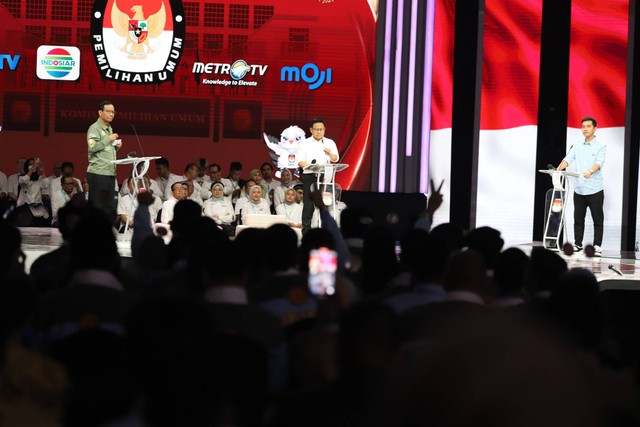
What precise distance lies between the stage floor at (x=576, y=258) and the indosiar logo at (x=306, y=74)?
3.27 metres

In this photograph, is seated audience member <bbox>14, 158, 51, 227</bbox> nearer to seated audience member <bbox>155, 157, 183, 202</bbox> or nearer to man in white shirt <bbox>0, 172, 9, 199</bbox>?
man in white shirt <bbox>0, 172, 9, 199</bbox>

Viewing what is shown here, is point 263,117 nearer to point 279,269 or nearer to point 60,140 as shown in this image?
point 60,140

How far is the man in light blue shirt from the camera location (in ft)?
27.6

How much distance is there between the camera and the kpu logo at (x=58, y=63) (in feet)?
35.9

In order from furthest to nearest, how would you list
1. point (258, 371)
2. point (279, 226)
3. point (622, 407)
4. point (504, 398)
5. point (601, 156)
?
point (601, 156) → point (279, 226) → point (258, 371) → point (622, 407) → point (504, 398)

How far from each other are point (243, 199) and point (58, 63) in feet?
9.34

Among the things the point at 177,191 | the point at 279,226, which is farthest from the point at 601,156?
the point at 279,226

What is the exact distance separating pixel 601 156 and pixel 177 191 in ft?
12.2

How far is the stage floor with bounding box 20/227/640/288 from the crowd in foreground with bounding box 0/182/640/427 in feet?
8.32

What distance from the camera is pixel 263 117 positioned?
11.2 metres

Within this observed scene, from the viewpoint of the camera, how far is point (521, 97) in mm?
Answer: 10914

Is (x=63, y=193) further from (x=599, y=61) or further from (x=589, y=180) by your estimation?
(x=599, y=61)

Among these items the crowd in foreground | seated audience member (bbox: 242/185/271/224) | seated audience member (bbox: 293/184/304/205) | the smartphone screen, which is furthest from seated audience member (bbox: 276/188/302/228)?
the smartphone screen

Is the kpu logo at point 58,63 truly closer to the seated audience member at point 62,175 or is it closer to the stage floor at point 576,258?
the seated audience member at point 62,175
